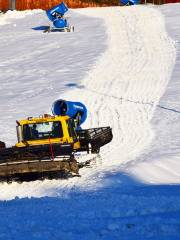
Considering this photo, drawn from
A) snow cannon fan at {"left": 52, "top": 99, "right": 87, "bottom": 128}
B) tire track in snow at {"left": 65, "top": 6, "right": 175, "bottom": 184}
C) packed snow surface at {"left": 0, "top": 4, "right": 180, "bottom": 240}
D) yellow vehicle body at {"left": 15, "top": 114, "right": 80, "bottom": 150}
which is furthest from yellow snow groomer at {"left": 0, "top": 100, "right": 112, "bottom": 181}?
snow cannon fan at {"left": 52, "top": 99, "right": 87, "bottom": 128}

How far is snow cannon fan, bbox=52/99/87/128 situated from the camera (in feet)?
60.9

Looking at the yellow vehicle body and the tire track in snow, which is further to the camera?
the tire track in snow

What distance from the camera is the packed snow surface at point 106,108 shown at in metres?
8.72

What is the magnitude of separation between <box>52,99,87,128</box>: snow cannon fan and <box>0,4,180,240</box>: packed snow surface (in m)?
1.40

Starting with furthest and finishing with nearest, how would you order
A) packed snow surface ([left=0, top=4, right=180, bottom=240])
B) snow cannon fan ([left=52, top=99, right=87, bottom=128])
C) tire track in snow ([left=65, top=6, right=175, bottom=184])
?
tire track in snow ([left=65, top=6, right=175, bottom=184]) → snow cannon fan ([left=52, top=99, right=87, bottom=128]) → packed snow surface ([left=0, top=4, right=180, bottom=240])

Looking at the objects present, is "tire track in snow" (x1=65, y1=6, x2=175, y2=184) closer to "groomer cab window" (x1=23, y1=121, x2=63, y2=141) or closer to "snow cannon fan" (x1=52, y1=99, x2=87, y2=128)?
"snow cannon fan" (x1=52, y1=99, x2=87, y2=128)

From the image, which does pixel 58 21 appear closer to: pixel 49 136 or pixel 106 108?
pixel 106 108

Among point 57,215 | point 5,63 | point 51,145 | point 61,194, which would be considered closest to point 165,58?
point 5,63

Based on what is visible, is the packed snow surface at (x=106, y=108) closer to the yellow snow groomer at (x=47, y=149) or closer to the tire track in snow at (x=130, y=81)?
the tire track in snow at (x=130, y=81)

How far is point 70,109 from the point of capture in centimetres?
1875

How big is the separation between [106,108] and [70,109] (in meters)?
5.46

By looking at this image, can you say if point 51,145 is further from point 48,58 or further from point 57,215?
point 48,58

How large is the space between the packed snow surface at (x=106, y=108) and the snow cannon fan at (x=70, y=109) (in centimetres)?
140

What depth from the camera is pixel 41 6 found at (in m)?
58.8
